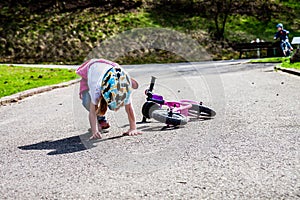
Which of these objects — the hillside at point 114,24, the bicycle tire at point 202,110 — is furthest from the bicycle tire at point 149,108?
the hillside at point 114,24

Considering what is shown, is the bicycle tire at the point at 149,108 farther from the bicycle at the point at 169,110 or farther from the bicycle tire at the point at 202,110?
the bicycle tire at the point at 202,110

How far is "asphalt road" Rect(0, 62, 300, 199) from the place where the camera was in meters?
3.79

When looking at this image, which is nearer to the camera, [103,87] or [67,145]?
[103,87]

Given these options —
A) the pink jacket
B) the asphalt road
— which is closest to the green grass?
the asphalt road

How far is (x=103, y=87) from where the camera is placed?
17.7 feet

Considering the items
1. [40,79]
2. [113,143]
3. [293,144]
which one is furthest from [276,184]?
[40,79]

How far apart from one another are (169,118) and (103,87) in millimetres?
1074

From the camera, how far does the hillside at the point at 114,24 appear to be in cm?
2664

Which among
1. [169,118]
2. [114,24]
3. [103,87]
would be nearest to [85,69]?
[103,87]

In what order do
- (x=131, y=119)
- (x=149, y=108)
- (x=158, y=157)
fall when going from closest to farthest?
1. (x=158, y=157)
2. (x=131, y=119)
3. (x=149, y=108)

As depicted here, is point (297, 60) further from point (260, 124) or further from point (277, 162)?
point (277, 162)

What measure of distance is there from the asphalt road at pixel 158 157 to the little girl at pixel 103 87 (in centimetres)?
37

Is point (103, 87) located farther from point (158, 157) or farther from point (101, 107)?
point (158, 157)

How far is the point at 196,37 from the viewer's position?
28.8 m
